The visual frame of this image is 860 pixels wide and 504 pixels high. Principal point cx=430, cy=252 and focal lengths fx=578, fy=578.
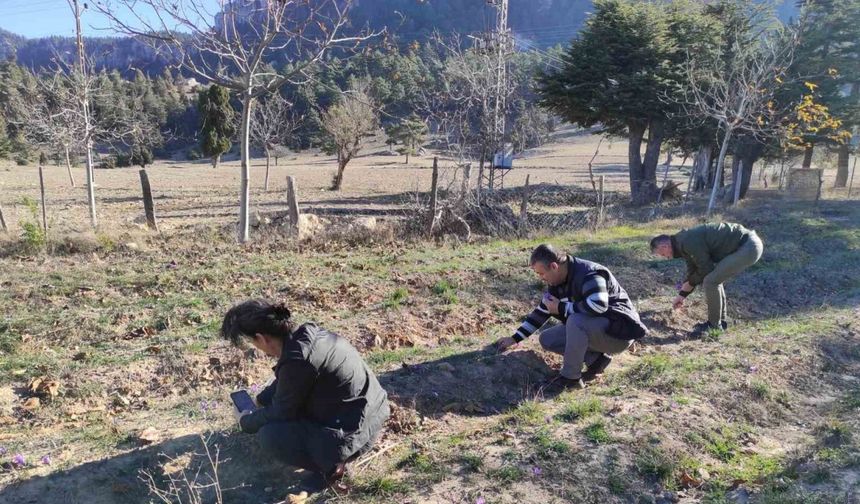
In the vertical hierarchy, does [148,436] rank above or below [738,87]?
below

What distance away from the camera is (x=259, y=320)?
299 centimetres

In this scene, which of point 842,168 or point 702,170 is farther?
point 702,170

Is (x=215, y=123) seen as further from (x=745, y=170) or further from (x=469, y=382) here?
(x=469, y=382)

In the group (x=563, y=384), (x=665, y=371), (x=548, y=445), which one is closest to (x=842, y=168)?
(x=665, y=371)

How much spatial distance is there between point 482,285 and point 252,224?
719cm

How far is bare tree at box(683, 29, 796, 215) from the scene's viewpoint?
15492mm

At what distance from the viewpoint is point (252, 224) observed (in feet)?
42.9

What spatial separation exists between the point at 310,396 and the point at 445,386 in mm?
1849

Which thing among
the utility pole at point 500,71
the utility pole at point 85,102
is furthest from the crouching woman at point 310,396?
the utility pole at point 500,71

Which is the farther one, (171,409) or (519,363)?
(519,363)

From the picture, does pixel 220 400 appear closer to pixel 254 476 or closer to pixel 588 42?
pixel 254 476

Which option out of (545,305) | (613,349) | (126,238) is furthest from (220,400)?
(126,238)

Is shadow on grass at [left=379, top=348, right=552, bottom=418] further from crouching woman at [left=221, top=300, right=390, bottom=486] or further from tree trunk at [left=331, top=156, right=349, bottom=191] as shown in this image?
tree trunk at [left=331, top=156, right=349, bottom=191]

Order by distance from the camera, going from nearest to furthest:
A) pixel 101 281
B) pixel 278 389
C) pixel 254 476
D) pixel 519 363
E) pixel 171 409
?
pixel 278 389 < pixel 254 476 < pixel 171 409 < pixel 519 363 < pixel 101 281
